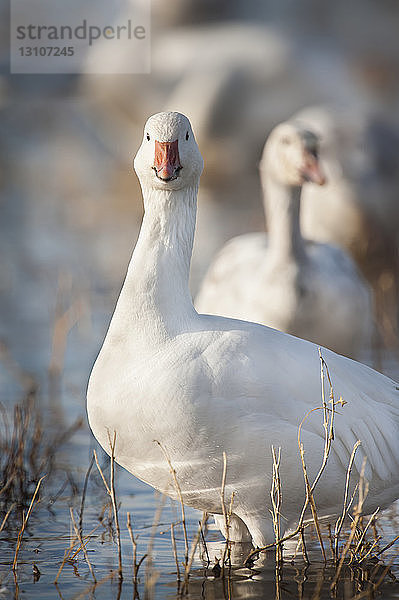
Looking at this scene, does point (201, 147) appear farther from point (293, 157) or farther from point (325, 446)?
point (325, 446)

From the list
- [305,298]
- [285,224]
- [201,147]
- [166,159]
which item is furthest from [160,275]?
[201,147]

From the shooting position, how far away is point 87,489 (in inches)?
245

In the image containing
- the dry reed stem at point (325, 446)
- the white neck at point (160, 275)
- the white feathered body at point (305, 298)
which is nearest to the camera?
the dry reed stem at point (325, 446)

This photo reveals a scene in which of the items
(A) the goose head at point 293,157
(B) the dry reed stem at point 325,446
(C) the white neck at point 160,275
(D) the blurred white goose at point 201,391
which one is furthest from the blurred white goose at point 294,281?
(B) the dry reed stem at point 325,446

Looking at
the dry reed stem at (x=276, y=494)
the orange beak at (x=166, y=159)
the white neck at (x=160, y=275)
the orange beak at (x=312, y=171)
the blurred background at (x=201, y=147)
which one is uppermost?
the blurred background at (x=201, y=147)

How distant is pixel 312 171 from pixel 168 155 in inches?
127

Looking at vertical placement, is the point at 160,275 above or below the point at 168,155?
below

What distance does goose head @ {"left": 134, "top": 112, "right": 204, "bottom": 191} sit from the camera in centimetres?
494

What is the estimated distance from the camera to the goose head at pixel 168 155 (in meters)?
4.94

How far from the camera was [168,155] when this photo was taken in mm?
4930

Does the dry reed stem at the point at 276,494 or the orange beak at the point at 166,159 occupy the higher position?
the orange beak at the point at 166,159

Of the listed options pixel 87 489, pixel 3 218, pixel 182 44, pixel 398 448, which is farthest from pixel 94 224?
pixel 398 448

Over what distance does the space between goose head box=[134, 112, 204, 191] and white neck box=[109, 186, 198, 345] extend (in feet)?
0.25

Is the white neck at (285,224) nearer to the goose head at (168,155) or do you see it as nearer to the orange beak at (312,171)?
the orange beak at (312,171)
